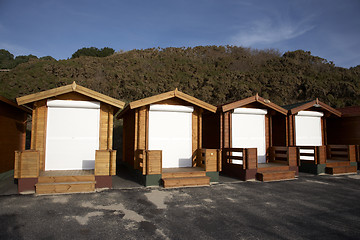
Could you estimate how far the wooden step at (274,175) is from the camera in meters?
9.26

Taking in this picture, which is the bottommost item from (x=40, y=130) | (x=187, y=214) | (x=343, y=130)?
(x=187, y=214)

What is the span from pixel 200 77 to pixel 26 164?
1029 inches

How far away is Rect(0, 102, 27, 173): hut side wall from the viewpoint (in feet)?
29.2

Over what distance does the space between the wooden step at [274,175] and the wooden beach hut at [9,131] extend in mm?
9913

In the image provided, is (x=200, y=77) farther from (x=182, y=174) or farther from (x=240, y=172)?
(x=182, y=174)

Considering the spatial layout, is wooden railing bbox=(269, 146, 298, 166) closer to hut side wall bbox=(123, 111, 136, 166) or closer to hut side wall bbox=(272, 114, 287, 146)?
hut side wall bbox=(272, 114, 287, 146)

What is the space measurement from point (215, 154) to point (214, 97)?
64.8 feet

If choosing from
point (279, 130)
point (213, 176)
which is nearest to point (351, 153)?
point (279, 130)

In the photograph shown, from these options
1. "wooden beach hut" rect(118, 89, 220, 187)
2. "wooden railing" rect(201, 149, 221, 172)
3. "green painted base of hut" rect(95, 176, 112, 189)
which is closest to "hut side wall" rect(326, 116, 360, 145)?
"wooden beach hut" rect(118, 89, 220, 187)

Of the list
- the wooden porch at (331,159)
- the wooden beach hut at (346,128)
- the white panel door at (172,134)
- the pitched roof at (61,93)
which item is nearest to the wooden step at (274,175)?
the wooden porch at (331,159)

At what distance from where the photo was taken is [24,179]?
6.78m

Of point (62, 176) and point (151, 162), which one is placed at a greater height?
point (151, 162)

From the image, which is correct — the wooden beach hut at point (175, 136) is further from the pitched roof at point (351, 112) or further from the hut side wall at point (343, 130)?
the hut side wall at point (343, 130)

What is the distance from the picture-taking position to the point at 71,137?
855 centimetres
